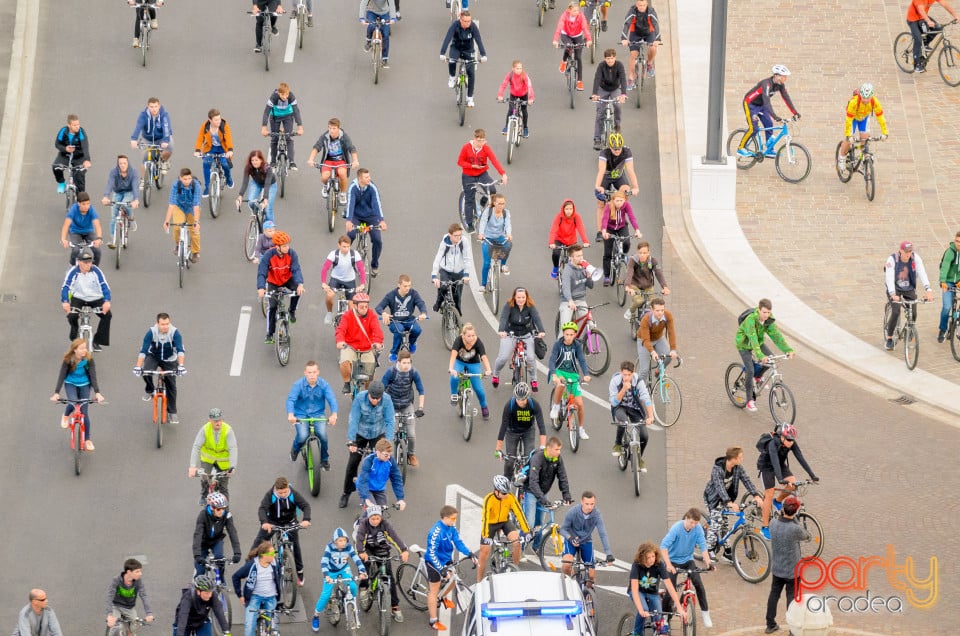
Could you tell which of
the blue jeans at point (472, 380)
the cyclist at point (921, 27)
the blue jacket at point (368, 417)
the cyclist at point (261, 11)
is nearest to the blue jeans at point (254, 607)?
the blue jacket at point (368, 417)

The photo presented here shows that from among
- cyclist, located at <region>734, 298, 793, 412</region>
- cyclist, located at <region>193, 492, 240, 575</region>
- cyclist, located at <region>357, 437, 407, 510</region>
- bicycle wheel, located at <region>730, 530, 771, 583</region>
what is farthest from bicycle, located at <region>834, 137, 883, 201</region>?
cyclist, located at <region>193, 492, 240, 575</region>

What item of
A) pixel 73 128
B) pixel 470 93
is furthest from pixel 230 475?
pixel 470 93

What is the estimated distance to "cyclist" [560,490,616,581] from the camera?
939 inches

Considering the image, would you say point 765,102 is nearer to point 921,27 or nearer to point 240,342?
Result: point 921,27

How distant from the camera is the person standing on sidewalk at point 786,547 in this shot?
917 inches

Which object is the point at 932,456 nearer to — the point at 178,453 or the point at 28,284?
the point at 178,453

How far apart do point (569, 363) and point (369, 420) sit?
3287mm

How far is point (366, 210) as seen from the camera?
104 feet

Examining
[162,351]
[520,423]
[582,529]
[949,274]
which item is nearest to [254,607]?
[582,529]

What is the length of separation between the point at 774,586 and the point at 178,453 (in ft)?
29.8

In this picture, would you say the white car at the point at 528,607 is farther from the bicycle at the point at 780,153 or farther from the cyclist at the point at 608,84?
the bicycle at the point at 780,153

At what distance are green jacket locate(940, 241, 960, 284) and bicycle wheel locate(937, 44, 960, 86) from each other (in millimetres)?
9557

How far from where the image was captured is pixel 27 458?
27.5 metres

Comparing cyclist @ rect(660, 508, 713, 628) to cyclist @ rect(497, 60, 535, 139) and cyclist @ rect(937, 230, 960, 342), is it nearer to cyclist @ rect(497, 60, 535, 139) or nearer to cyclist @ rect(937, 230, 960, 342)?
cyclist @ rect(937, 230, 960, 342)
